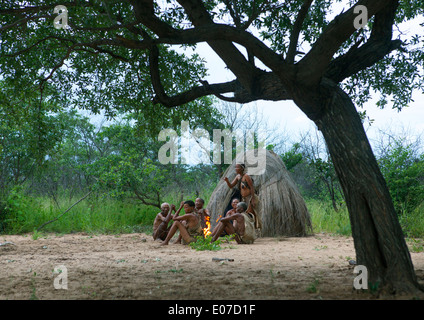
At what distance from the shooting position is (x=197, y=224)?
8.35m

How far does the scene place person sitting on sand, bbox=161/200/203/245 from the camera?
8188mm

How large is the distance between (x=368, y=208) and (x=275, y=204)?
6.40 metres

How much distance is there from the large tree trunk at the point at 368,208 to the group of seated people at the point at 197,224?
4.54m

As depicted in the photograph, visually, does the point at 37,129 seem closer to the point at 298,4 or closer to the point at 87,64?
the point at 87,64

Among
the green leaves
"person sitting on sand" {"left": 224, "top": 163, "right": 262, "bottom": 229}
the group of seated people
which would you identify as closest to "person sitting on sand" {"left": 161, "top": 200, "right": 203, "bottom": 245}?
the group of seated people

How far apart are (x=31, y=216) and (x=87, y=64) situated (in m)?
6.03

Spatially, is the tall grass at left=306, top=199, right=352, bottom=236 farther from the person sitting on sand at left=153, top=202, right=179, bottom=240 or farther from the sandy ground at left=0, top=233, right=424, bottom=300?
the person sitting on sand at left=153, top=202, right=179, bottom=240

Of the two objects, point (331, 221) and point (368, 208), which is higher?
point (368, 208)

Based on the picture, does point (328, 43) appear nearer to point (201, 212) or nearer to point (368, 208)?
point (368, 208)

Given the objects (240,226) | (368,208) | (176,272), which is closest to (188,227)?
(240,226)

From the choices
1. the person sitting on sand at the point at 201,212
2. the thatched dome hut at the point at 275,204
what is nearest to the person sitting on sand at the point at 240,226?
the person sitting on sand at the point at 201,212

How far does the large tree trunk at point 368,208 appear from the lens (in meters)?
3.61

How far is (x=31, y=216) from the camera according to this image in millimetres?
11859

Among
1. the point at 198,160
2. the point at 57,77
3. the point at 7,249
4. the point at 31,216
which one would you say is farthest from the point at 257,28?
the point at 198,160
